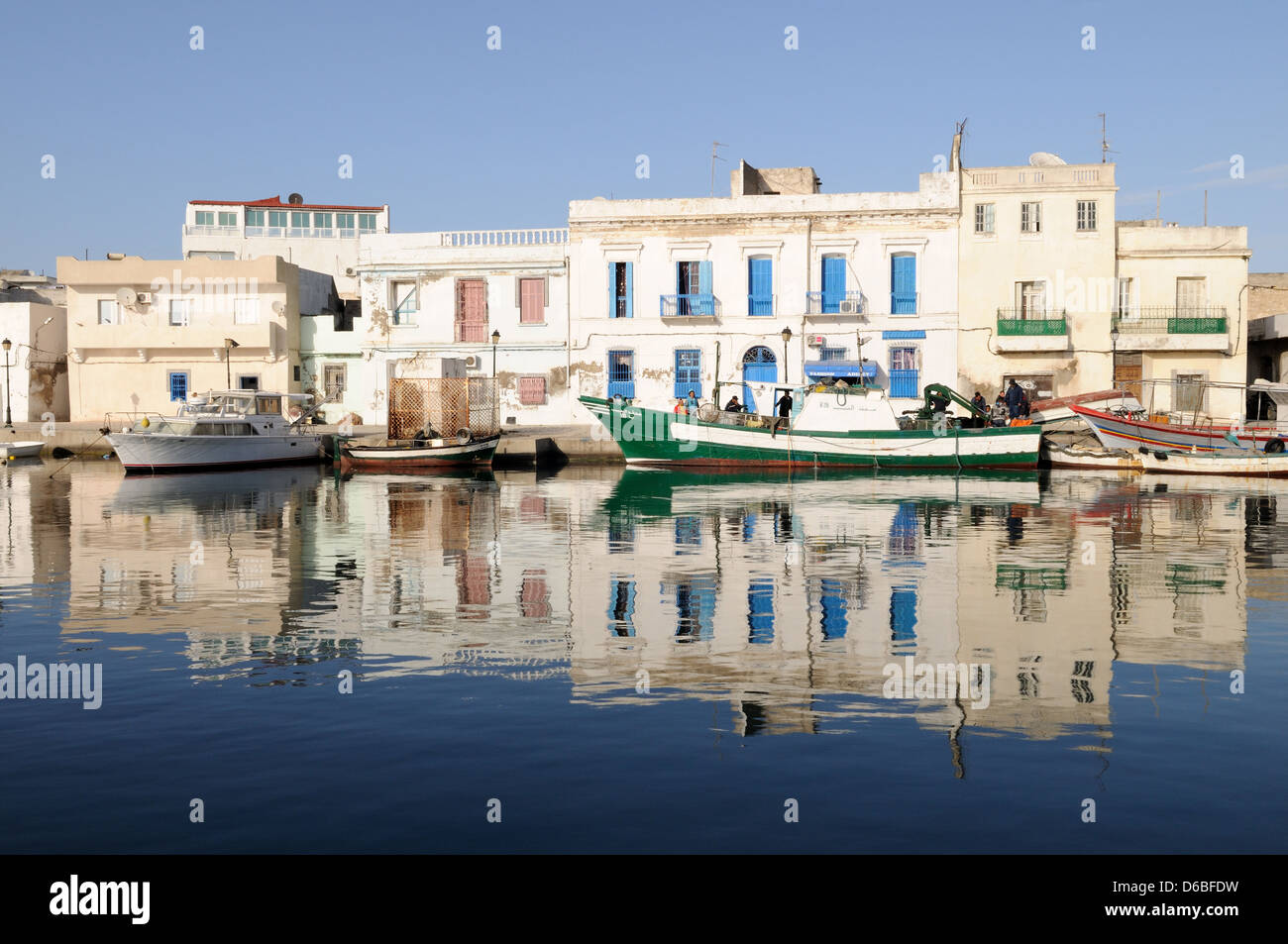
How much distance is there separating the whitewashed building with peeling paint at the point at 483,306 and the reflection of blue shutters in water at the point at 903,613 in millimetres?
29557

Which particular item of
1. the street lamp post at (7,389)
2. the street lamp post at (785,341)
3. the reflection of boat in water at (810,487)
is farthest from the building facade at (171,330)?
the street lamp post at (785,341)

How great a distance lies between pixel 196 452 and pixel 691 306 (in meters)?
16.3

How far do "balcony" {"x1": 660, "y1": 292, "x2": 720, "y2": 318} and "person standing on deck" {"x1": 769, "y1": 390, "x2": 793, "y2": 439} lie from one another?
4.95m

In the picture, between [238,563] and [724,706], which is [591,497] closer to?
Result: [238,563]

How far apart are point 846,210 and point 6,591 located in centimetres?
3074

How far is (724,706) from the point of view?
7.98 meters

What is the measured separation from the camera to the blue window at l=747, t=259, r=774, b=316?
39.6 meters

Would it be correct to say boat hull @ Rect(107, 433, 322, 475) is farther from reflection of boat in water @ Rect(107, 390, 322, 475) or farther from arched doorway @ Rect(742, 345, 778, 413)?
arched doorway @ Rect(742, 345, 778, 413)

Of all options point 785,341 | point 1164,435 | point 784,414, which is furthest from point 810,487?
point 1164,435

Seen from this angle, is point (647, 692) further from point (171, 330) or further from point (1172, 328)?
point (171, 330)

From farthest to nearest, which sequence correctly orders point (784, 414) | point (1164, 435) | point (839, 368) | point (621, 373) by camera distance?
1. point (621, 373)
2. point (839, 368)
3. point (784, 414)
4. point (1164, 435)

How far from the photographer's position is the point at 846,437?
110 ft

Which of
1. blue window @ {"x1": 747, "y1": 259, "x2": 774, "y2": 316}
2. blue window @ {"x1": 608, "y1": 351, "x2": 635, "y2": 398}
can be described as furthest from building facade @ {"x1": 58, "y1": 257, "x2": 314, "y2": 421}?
blue window @ {"x1": 747, "y1": 259, "x2": 774, "y2": 316}
